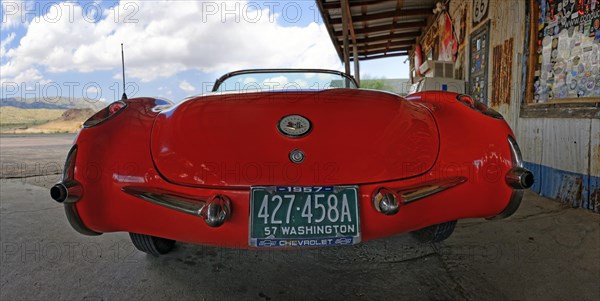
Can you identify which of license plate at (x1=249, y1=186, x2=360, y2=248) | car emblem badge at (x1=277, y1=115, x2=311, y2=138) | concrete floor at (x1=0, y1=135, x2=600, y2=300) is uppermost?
car emblem badge at (x1=277, y1=115, x2=311, y2=138)

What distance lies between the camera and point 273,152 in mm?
1396

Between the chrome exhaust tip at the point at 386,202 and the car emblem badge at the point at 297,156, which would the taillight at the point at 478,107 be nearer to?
the chrome exhaust tip at the point at 386,202

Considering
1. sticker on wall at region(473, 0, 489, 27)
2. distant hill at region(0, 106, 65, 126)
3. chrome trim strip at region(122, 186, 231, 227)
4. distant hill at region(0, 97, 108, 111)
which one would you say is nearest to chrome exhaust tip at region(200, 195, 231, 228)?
chrome trim strip at region(122, 186, 231, 227)

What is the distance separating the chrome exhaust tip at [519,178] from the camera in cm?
151

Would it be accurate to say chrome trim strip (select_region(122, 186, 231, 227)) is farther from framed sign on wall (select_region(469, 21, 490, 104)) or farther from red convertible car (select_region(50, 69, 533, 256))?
framed sign on wall (select_region(469, 21, 490, 104))

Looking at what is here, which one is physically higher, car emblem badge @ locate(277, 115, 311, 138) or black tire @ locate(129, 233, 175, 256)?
car emblem badge @ locate(277, 115, 311, 138)

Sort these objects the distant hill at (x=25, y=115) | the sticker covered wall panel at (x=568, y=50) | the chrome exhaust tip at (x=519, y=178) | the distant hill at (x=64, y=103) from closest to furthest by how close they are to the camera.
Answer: the chrome exhaust tip at (x=519, y=178) < the sticker covered wall panel at (x=568, y=50) < the distant hill at (x=64, y=103) < the distant hill at (x=25, y=115)

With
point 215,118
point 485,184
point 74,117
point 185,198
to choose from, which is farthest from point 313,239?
point 74,117

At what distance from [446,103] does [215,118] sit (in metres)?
1.16

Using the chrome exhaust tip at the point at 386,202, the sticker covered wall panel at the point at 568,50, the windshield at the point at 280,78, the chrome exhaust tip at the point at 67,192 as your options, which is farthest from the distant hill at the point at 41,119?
the chrome exhaust tip at the point at 386,202

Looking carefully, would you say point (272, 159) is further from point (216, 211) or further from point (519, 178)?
point (519, 178)

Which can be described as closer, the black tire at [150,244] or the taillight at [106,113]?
the taillight at [106,113]

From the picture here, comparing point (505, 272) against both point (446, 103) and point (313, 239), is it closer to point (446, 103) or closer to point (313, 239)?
point (446, 103)

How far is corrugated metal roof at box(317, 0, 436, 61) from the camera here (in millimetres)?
7264
